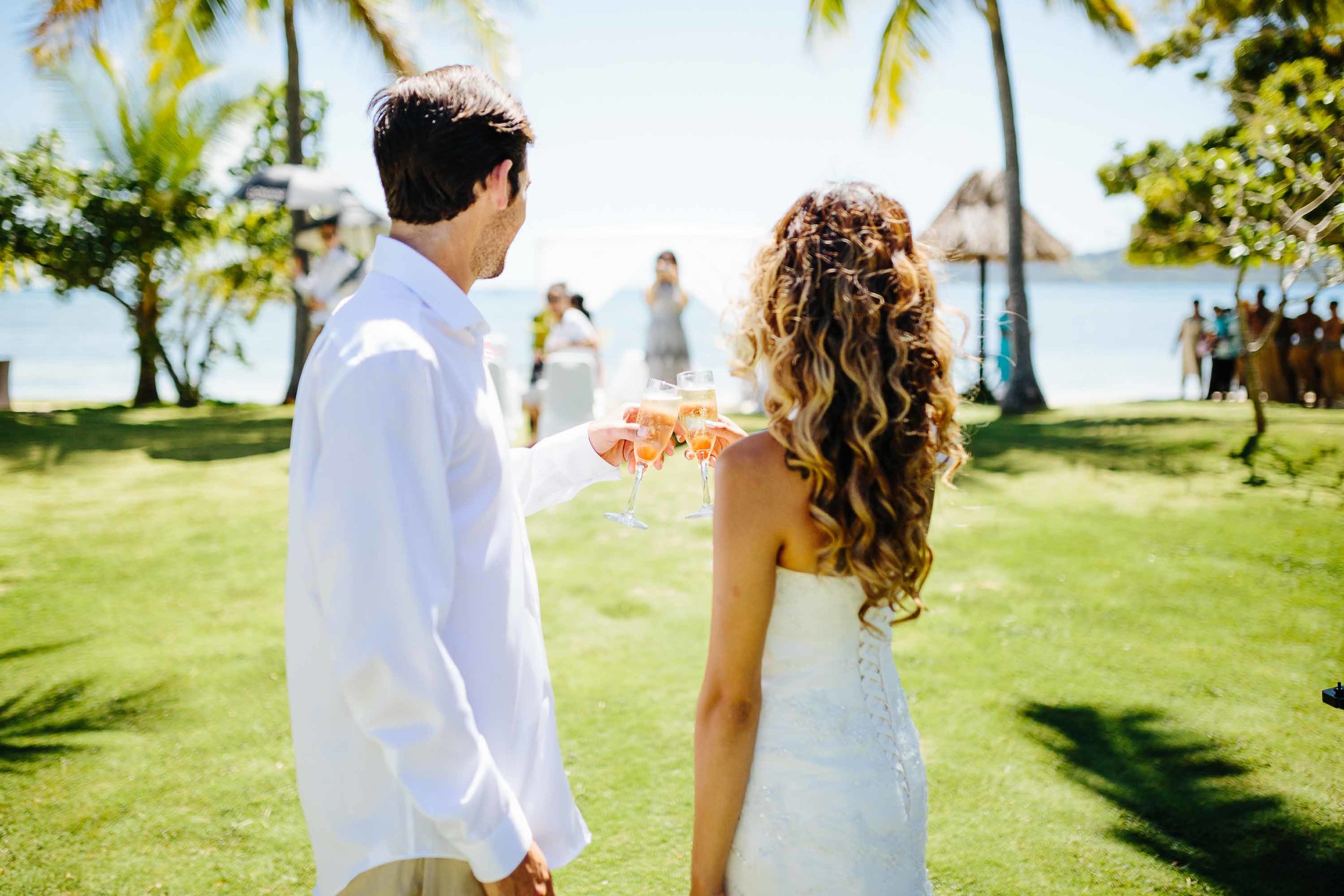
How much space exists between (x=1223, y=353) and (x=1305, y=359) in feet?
6.00

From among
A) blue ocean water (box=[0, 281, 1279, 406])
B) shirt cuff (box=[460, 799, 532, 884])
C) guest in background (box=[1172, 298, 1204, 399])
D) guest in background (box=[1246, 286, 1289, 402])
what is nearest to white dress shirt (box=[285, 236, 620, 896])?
shirt cuff (box=[460, 799, 532, 884])

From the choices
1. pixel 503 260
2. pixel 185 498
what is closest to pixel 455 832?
pixel 503 260

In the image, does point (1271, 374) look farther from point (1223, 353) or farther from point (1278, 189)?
point (1278, 189)

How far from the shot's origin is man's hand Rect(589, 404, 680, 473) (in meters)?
2.53

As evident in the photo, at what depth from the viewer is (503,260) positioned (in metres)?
1.88

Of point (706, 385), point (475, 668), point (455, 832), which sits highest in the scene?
point (706, 385)

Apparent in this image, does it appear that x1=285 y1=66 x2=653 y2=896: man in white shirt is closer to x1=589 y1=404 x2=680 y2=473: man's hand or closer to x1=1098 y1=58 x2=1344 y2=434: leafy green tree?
x1=589 y1=404 x2=680 y2=473: man's hand

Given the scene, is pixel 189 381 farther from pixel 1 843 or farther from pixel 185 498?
pixel 1 843

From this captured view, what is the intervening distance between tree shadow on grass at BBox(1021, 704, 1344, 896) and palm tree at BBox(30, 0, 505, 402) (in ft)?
41.3

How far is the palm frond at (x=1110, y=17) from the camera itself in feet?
46.5

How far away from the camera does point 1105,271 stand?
17781 millimetres

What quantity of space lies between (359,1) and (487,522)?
15.4m

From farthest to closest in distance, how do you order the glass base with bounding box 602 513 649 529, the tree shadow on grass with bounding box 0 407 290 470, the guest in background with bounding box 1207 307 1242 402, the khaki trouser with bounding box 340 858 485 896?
the guest in background with bounding box 1207 307 1242 402 → the tree shadow on grass with bounding box 0 407 290 470 → the glass base with bounding box 602 513 649 529 → the khaki trouser with bounding box 340 858 485 896

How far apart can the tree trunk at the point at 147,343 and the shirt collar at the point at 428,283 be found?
1661cm
